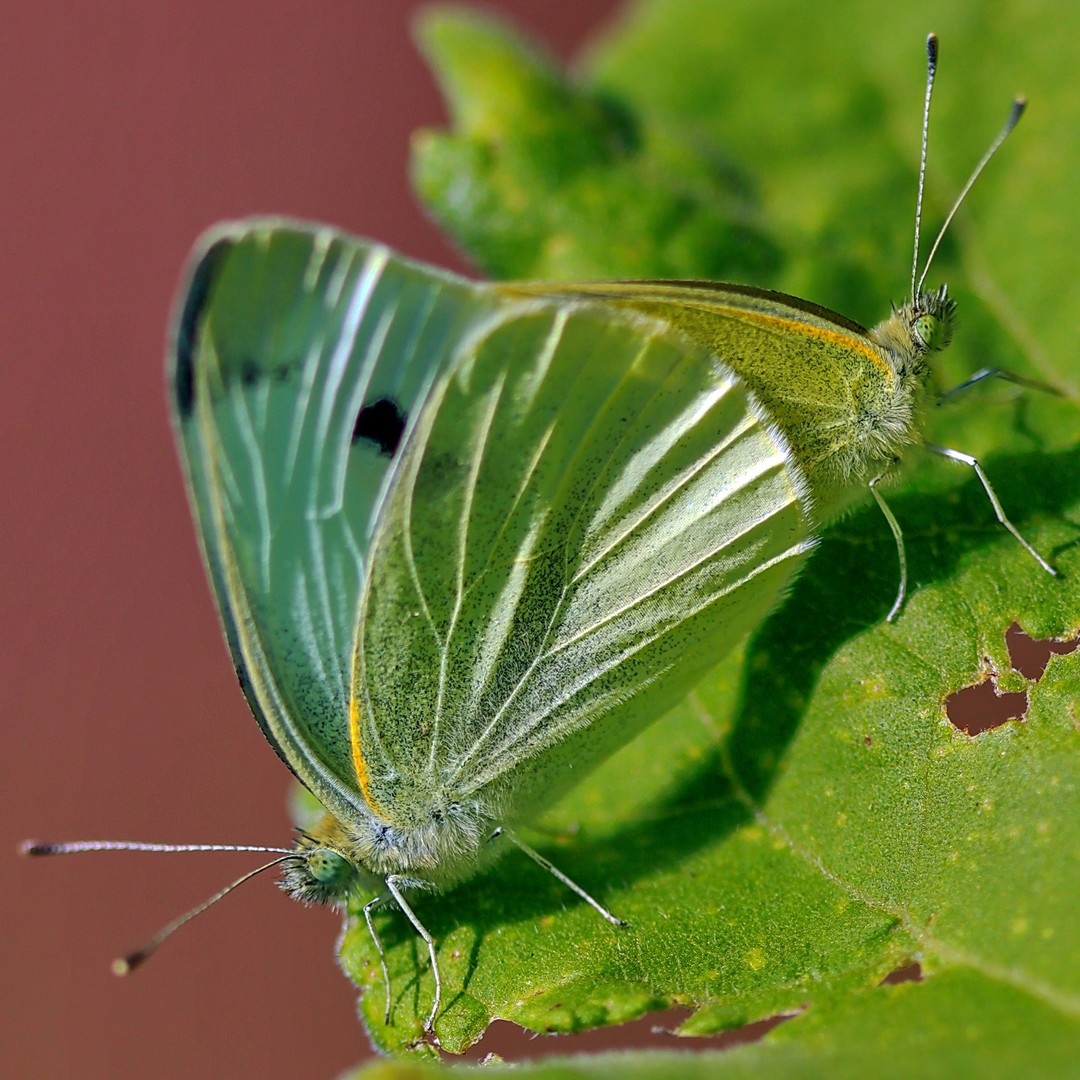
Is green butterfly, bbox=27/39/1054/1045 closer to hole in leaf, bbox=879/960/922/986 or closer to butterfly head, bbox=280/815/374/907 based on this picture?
butterfly head, bbox=280/815/374/907

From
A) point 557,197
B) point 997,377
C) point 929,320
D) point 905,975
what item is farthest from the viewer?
point 557,197

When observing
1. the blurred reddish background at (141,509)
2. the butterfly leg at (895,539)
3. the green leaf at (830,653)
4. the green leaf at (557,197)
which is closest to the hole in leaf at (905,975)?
the green leaf at (830,653)

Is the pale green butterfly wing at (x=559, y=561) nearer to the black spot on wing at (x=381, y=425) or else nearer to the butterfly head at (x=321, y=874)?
the black spot on wing at (x=381, y=425)

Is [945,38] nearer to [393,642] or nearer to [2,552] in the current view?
[393,642]

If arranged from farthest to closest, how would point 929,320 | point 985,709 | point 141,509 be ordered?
point 141,509, point 929,320, point 985,709

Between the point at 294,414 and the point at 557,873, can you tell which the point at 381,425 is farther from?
the point at 557,873

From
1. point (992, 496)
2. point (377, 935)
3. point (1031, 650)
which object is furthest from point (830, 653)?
point (377, 935)
